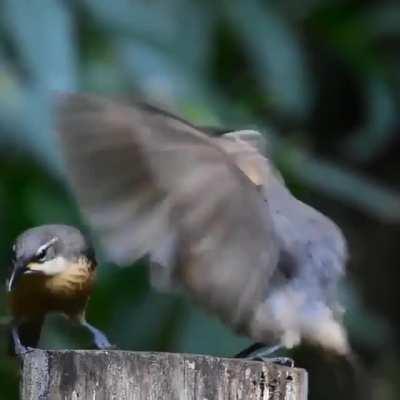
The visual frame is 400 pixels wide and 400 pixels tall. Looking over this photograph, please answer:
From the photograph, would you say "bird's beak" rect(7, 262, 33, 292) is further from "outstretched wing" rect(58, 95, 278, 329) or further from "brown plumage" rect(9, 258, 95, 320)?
"outstretched wing" rect(58, 95, 278, 329)

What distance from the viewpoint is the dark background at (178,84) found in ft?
13.8

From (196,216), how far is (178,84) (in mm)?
1361

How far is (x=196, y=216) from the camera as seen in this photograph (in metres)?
3.12

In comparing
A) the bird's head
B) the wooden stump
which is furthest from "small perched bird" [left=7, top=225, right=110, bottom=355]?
the wooden stump

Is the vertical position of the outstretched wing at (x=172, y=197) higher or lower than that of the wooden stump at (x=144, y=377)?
higher

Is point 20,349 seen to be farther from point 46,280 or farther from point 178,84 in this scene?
point 178,84

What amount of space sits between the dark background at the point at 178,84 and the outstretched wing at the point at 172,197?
50 centimetres

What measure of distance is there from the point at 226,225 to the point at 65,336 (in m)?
1.59

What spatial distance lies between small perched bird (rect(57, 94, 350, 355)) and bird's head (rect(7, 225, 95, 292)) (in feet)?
0.97

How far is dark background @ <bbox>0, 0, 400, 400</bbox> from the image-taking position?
4195 millimetres

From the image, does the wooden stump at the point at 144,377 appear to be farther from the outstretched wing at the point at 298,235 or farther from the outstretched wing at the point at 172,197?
the outstretched wing at the point at 298,235

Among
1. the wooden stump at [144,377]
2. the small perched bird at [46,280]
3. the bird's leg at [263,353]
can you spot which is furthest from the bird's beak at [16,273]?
the wooden stump at [144,377]

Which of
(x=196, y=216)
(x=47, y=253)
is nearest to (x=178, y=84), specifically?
(x=47, y=253)

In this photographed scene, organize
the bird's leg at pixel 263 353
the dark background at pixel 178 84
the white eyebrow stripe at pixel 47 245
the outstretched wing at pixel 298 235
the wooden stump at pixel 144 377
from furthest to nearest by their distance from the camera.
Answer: the dark background at pixel 178 84, the white eyebrow stripe at pixel 47 245, the outstretched wing at pixel 298 235, the bird's leg at pixel 263 353, the wooden stump at pixel 144 377
